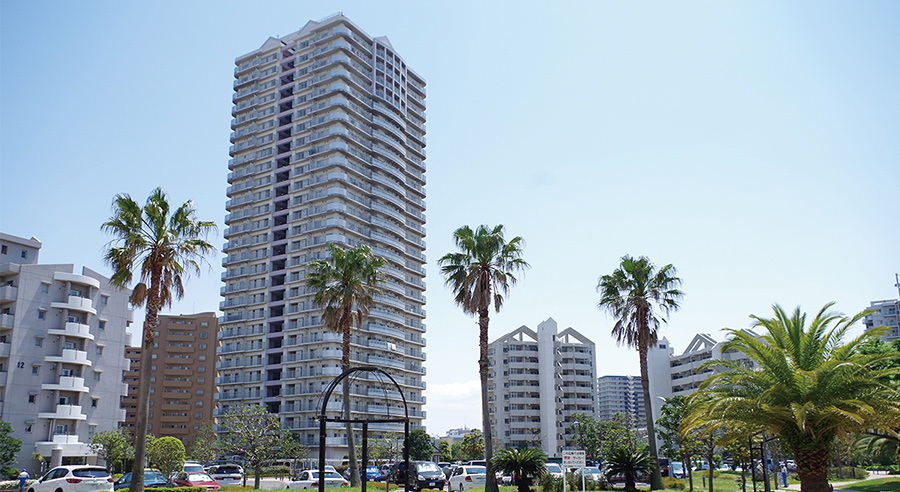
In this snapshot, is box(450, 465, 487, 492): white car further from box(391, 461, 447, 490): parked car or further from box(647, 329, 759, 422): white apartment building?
box(647, 329, 759, 422): white apartment building

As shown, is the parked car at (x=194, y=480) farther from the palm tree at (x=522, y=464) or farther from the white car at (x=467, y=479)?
the palm tree at (x=522, y=464)

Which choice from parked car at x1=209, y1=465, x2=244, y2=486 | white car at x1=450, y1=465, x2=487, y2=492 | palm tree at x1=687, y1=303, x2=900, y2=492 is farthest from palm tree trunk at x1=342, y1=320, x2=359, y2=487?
palm tree at x1=687, y1=303, x2=900, y2=492

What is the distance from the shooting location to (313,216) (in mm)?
107125

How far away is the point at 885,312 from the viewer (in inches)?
7249

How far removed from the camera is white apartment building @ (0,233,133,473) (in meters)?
66.1

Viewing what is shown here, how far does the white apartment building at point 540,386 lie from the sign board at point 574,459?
103330 millimetres

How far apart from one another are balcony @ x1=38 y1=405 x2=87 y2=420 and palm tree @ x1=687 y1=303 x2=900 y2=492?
6541 centimetres

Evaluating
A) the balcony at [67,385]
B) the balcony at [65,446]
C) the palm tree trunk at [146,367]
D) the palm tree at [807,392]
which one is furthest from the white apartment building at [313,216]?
the palm tree at [807,392]

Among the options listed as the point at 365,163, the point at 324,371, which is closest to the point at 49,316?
the point at 324,371

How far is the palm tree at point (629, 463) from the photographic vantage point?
38.6m

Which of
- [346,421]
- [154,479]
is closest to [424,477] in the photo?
[154,479]

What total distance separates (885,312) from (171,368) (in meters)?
180

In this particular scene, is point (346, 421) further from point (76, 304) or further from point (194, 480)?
point (76, 304)

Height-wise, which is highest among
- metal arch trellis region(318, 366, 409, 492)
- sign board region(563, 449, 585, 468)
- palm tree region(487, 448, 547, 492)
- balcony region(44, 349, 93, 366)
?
balcony region(44, 349, 93, 366)
